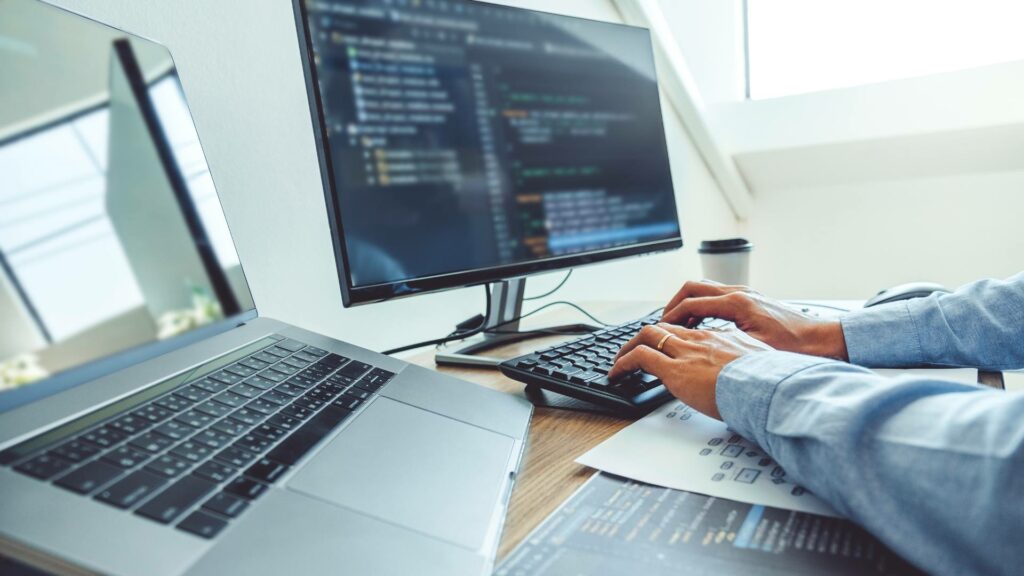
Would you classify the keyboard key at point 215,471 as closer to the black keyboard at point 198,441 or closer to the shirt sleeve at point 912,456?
the black keyboard at point 198,441

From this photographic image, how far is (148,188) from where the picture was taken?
428mm

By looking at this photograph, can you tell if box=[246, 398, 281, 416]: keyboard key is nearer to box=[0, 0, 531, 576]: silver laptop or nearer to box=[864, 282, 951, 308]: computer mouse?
box=[0, 0, 531, 576]: silver laptop

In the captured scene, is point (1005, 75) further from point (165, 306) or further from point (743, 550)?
point (165, 306)

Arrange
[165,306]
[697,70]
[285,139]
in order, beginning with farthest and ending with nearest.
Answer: [697,70] < [285,139] < [165,306]

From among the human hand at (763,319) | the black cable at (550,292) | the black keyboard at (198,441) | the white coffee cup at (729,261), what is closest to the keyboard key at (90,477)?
the black keyboard at (198,441)

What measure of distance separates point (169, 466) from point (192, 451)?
0.02 metres

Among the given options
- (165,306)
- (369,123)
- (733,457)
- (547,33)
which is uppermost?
(547,33)

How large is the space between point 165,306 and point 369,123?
1.04 feet

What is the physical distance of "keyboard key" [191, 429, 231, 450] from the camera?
0.33m

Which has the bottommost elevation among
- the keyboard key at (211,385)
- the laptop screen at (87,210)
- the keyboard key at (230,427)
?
the keyboard key at (230,427)

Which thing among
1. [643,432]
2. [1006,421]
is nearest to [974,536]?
[1006,421]

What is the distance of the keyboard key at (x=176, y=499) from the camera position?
0.26 meters

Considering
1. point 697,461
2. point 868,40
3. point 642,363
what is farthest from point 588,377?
point 868,40

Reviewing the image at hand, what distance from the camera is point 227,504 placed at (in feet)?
0.94
